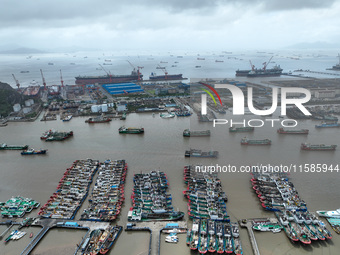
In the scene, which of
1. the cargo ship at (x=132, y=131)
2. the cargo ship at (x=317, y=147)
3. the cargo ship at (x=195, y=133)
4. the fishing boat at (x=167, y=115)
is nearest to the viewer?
the cargo ship at (x=317, y=147)

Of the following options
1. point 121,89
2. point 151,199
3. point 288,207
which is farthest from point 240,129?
point 121,89

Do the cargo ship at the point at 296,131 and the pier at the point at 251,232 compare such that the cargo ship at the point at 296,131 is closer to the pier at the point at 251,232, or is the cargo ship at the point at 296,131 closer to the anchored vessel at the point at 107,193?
the pier at the point at 251,232

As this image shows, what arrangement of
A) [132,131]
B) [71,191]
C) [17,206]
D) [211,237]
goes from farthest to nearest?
[132,131] → [71,191] → [17,206] → [211,237]

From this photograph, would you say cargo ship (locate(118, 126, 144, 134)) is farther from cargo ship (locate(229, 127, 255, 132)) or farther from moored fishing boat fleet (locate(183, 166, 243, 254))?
moored fishing boat fleet (locate(183, 166, 243, 254))

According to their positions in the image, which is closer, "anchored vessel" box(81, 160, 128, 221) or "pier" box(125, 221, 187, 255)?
"pier" box(125, 221, 187, 255)

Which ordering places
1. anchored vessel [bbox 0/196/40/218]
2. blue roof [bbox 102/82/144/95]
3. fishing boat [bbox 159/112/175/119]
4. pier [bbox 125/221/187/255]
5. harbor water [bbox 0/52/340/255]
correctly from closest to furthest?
pier [bbox 125/221/187/255] < harbor water [bbox 0/52/340/255] < anchored vessel [bbox 0/196/40/218] < fishing boat [bbox 159/112/175/119] < blue roof [bbox 102/82/144/95]

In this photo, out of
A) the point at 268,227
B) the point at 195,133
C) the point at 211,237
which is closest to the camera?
the point at 211,237

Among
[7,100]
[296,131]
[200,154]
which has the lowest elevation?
[200,154]

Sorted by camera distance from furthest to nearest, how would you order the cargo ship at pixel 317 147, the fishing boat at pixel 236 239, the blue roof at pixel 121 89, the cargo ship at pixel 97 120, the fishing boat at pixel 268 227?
the blue roof at pixel 121 89 < the cargo ship at pixel 97 120 < the cargo ship at pixel 317 147 < the fishing boat at pixel 268 227 < the fishing boat at pixel 236 239

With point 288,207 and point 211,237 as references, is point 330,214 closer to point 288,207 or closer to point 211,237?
point 288,207

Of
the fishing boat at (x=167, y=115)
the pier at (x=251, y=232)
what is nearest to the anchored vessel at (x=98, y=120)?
the fishing boat at (x=167, y=115)

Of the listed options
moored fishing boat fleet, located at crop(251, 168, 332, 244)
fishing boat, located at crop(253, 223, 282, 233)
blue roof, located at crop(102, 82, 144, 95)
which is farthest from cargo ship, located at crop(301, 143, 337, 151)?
blue roof, located at crop(102, 82, 144, 95)
